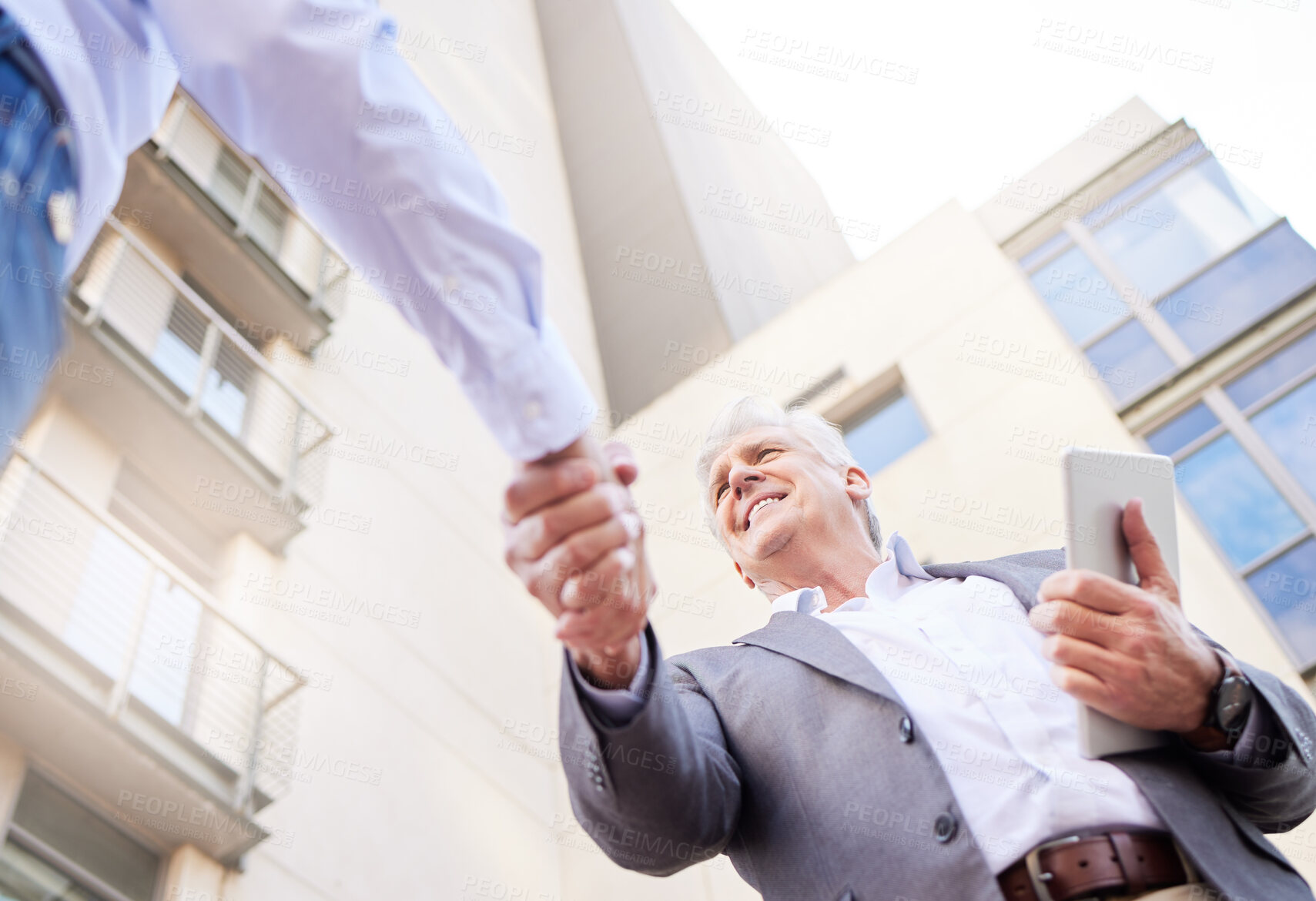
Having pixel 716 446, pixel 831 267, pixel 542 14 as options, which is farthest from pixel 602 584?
pixel 542 14

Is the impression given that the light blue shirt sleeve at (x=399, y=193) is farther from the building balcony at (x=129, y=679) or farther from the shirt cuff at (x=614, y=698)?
the building balcony at (x=129, y=679)

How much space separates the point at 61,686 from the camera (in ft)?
18.2

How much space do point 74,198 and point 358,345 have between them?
999 cm

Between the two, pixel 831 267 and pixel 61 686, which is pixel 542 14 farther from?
pixel 61 686

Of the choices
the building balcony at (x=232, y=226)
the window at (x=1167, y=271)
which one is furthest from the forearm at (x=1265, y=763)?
the building balcony at (x=232, y=226)

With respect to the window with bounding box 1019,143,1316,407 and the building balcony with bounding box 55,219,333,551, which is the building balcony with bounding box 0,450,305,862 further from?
the window with bounding box 1019,143,1316,407

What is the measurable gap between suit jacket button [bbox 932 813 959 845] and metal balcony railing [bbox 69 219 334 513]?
6693 mm

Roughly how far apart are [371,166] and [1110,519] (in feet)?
5.50

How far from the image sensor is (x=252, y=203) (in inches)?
390

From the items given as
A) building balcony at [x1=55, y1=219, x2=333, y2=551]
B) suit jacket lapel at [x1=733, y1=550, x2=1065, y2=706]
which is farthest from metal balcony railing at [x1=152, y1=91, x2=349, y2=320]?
suit jacket lapel at [x1=733, y1=550, x2=1065, y2=706]

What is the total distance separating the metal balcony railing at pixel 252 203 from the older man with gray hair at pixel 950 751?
26.2 ft

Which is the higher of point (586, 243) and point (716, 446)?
point (586, 243)

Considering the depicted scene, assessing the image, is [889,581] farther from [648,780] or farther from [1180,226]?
[1180,226]

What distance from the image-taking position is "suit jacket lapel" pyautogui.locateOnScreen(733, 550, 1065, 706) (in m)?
2.36
